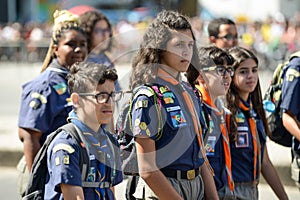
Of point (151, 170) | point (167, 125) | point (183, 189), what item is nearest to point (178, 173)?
point (183, 189)

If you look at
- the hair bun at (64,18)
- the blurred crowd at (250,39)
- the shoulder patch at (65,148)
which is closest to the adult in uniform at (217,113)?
the shoulder patch at (65,148)

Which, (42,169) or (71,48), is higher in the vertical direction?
(71,48)

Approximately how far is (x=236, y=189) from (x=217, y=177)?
28 centimetres

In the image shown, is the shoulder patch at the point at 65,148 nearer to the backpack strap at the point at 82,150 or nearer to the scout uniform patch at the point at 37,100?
the backpack strap at the point at 82,150

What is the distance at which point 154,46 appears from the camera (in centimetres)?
421

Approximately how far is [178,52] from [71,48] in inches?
61.6

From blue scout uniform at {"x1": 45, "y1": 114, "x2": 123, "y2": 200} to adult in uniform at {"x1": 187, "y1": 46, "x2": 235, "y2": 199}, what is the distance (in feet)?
2.98

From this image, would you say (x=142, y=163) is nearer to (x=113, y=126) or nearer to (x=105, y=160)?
(x=105, y=160)

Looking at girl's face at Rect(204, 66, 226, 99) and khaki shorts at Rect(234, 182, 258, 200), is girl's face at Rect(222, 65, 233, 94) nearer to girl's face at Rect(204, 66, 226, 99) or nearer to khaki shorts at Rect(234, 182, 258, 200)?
girl's face at Rect(204, 66, 226, 99)

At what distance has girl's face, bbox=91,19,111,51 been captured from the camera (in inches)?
257

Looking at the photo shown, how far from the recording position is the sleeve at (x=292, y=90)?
552 cm

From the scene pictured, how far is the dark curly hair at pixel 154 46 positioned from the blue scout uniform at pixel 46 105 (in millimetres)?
1102

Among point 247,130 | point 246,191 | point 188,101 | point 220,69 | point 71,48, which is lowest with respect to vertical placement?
point 246,191

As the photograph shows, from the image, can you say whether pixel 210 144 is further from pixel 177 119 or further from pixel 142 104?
pixel 142 104
